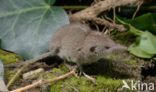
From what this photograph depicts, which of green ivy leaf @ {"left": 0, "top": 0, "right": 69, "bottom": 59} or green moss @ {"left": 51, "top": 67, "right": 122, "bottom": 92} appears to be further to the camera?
green ivy leaf @ {"left": 0, "top": 0, "right": 69, "bottom": 59}

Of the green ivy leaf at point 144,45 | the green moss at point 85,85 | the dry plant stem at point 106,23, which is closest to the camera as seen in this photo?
the green moss at point 85,85

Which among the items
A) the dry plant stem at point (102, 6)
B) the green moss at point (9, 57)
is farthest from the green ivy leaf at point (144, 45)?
the green moss at point (9, 57)

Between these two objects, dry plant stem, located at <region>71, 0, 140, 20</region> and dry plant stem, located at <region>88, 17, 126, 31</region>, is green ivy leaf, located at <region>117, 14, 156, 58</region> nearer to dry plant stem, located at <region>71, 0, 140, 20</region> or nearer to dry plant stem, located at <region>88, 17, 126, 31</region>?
dry plant stem, located at <region>88, 17, 126, 31</region>

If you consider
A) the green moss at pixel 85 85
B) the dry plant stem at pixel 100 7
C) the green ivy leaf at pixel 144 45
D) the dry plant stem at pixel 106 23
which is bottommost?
the green moss at pixel 85 85

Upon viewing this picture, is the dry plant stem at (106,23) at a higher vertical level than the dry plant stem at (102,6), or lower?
lower

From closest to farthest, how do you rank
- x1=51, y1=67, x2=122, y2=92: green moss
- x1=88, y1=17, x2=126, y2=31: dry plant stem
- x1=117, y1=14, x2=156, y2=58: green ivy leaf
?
x1=51, y1=67, x2=122, y2=92: green moss
x1=117, y1=14, x2=156, y2=58: green ivy leaf
x1=88, y1=17, x2=126, y2=31: dry plant stem

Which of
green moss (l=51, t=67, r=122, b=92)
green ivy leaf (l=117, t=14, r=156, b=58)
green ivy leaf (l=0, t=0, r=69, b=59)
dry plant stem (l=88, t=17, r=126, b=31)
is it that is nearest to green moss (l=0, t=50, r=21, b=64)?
A: green ivy leaf (l=0, t=0, r=69, b=59)

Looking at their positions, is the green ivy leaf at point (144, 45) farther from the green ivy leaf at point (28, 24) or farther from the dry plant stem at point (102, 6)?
the green ivy leaf at point (28, 24)

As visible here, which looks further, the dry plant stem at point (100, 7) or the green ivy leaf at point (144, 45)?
the dry plant stem at point (100, 7)
